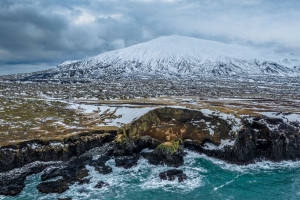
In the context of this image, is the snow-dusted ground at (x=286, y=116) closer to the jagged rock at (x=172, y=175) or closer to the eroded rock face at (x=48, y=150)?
the jagged rock at (x=172, y=175)

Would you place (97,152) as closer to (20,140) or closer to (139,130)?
(139,130)

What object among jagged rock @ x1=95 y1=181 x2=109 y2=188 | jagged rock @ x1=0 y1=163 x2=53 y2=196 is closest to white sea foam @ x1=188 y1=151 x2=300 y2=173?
jagged rock @ x1=95 y1=181 x2=109 y2=188

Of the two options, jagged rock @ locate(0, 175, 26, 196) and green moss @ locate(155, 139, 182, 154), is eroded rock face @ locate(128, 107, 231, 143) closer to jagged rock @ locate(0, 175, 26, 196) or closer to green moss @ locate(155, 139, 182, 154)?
green moss @ locate(155, 139, 182, 154)

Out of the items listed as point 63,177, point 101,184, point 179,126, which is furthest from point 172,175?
point 63,177

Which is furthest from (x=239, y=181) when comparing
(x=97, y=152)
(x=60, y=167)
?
(x=60, y=167)

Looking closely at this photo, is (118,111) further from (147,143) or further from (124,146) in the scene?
(124,146)

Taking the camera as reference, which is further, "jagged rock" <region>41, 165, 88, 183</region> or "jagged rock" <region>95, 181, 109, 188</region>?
"jagged rock" <region>41, 165, 88, 183</region>
